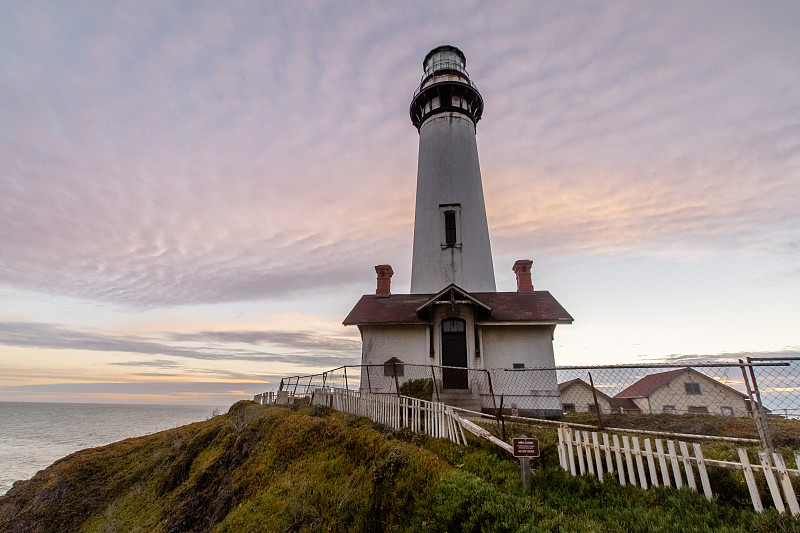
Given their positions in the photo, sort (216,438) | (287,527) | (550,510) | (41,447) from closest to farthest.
A: (550,510), (287,527), (216,438), (41,447)

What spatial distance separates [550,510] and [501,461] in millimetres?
1810

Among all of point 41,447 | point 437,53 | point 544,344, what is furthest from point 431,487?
point 41,447

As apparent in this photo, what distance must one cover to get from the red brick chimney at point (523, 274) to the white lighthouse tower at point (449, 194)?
1.26 meters

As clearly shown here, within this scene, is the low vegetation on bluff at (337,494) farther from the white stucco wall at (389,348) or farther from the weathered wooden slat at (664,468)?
the white stucco wall at (389,348)

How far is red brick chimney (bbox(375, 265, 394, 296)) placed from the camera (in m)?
19.8

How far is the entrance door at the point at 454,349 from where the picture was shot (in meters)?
16.1

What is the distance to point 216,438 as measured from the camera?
56.4ft

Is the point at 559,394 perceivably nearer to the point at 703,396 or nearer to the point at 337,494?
the point at 337,494

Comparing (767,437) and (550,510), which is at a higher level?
(767,437)

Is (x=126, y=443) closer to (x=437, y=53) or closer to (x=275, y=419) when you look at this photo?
(x=275, y=419)

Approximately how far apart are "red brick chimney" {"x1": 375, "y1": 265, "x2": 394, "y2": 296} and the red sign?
14158 millimetres

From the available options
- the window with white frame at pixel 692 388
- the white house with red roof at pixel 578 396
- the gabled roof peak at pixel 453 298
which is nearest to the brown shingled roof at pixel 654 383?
the window with white frame at pixel 692 388

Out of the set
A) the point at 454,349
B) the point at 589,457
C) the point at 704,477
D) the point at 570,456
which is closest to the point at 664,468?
the point at 704,477

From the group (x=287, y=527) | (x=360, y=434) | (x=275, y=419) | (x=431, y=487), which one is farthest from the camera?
(x=275, y=419)
